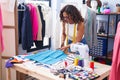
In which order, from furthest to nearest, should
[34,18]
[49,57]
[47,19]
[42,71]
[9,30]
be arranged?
1. [47,19]
2. [34,18]
3. [9,30]
4. [49,57]
5. [42,71]

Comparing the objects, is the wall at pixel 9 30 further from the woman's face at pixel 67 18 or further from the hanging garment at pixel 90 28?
the hanging garment at pixel 90 28

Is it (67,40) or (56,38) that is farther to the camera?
(56,38)

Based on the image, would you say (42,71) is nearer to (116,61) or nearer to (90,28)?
(116,61)

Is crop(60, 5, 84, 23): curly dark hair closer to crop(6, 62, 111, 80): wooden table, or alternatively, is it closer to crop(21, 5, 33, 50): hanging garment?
crop(6, 62, 111, 80): wooden table

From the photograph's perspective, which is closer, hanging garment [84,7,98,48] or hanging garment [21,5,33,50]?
hanging garment [84,7,98,48]

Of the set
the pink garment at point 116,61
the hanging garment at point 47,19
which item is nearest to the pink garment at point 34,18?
the hanging garment at point 47,19

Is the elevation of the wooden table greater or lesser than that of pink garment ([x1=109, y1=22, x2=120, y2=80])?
lesser

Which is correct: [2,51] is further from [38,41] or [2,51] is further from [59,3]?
[59,3]

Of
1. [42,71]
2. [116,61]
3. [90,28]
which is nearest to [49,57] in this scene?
[42,71]

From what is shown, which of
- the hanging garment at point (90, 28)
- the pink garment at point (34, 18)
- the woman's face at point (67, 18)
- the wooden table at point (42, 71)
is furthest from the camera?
the pink garment at point (34, 18)

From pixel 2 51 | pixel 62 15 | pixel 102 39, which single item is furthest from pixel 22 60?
pixel 102 39

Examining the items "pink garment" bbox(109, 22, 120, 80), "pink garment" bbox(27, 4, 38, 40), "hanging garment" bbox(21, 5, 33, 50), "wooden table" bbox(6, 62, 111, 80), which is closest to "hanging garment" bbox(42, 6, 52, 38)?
"pink garment" bbox(27, 4, 38, 40)

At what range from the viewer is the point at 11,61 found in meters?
2.17

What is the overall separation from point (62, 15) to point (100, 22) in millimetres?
1331
